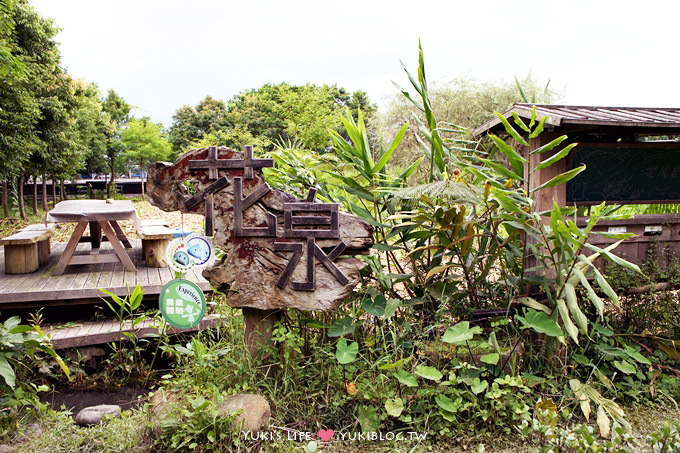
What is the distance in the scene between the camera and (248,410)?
273 cm

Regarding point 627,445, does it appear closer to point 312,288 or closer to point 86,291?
point 312,288

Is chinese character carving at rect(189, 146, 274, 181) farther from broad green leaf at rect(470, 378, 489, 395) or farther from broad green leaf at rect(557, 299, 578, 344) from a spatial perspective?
broad green leaf at rect(557, 299, 578, 344)

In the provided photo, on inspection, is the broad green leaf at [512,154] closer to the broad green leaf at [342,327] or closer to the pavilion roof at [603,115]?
the pavilion roof at [603,115]

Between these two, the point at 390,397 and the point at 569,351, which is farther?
the point at 569,351

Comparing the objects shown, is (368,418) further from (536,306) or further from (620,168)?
(620,168)

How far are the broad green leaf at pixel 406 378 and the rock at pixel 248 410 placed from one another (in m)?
0.81

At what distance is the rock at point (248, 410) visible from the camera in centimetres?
266

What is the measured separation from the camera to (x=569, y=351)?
3.39 m

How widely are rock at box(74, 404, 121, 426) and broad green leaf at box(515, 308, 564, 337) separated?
288 centimetres

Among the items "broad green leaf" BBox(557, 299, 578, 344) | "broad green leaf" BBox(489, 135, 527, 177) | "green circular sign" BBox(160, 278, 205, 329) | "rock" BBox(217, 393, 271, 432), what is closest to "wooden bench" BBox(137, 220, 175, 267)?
"green circular sign" BBox(160, 278, 205, 329)

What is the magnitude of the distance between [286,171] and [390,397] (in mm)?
1912

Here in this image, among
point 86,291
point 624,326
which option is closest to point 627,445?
point 624,326

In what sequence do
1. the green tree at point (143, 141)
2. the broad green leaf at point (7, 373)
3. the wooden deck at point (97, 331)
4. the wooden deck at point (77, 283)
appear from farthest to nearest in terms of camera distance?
the green tree at point (143, 141) → the wooden deck at point (77, 283) → the wooden deck at point (97, 331) → the broad green leaf at point (7, 373)

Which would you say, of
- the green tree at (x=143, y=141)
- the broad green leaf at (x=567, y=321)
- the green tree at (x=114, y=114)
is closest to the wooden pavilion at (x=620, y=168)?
the broad green leaf at (x=567, y=321)
